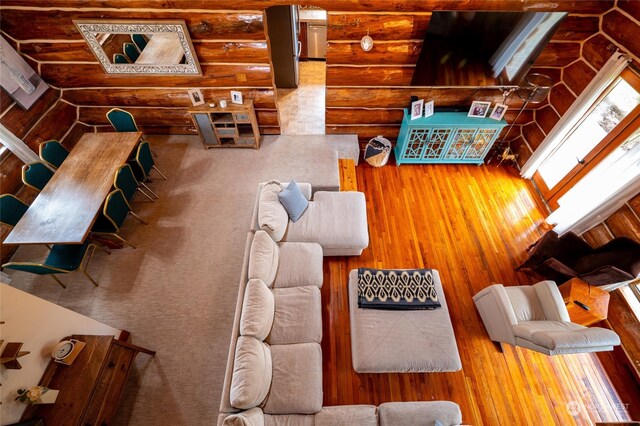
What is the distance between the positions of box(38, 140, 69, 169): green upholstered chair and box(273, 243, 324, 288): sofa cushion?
3.12 meters

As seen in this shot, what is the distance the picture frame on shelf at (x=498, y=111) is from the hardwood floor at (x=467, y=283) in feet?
2.68

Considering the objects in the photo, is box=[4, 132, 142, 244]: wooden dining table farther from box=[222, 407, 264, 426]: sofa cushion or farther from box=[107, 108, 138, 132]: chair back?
box=[222, 407, 264, 426]: sofa cushion

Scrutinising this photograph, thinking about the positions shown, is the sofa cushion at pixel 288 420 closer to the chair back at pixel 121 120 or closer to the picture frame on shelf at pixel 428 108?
the picture frame on shelf at pixel 428 108

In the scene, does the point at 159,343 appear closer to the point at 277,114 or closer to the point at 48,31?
the point at 277,114

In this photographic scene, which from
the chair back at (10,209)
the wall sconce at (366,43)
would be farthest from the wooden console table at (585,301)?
the chair back at (10,209)

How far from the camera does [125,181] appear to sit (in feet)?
10.3

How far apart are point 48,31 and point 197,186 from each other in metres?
2.39

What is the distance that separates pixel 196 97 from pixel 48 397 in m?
3.50

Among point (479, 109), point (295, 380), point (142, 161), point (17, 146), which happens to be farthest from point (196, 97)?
point (479, 109)

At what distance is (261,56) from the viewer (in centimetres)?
346

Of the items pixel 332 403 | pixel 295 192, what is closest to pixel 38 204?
pixel 295 192

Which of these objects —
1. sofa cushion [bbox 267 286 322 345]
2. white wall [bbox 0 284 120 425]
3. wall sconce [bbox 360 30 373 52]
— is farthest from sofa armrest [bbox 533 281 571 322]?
white wall [bbox 0 284 120 425]

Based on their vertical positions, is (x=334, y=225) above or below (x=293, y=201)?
below

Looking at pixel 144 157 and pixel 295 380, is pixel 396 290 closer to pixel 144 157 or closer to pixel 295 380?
pixel 295 380
